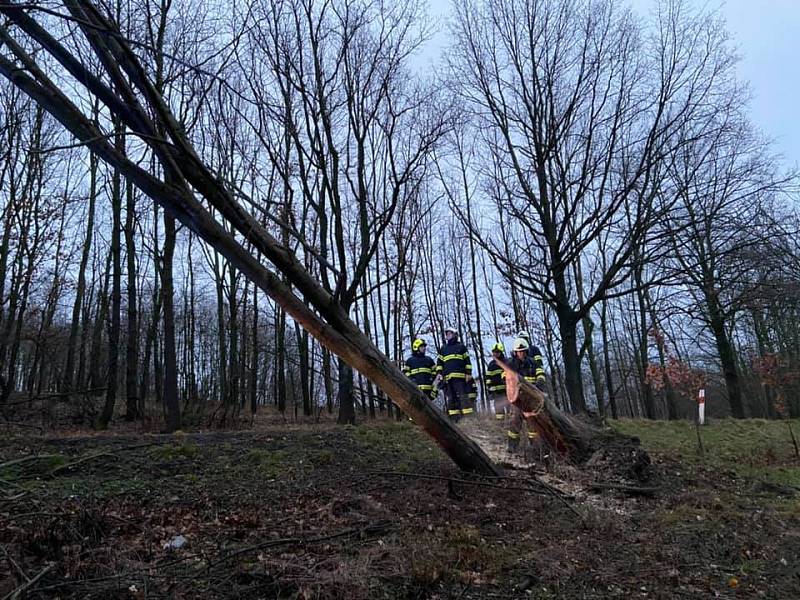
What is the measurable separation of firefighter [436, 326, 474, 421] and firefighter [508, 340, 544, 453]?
139cm

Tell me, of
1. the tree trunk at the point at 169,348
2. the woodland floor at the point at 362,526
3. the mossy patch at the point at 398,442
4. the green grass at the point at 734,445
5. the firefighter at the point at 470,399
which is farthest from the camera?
the tree trunk at the point at 169,348

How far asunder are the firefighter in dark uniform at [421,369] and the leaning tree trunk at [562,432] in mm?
2995

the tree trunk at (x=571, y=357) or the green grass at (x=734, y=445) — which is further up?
the tree trunk at (x=571, y=357)

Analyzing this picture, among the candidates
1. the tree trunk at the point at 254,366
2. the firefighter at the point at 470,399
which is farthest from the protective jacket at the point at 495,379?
the tree trunk at the point at 254,366

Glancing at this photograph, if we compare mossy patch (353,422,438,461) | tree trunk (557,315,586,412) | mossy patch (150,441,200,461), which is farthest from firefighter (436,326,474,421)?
mossy patch (150,441,200,461)

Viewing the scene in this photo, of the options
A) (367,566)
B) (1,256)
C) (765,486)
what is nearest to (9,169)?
(1,256)

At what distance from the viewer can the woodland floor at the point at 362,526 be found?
3434mm

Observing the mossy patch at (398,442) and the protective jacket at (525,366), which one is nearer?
the mossy patch at (398,442)

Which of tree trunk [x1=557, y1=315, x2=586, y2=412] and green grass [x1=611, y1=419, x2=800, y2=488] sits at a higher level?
tree trunk [x1=557, y1=315, x2=586, y2=412]

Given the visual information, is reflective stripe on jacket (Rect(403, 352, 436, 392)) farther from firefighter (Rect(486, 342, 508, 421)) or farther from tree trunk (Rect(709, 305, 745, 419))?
tree trunk (Rect(709, 305, 745, 419))

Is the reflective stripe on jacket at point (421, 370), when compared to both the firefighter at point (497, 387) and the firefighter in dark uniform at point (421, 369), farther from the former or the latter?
the firefighter at point (497, 387)

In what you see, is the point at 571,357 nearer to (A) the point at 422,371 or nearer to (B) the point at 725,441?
(B) the point at 725,441

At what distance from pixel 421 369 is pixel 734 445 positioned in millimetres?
6557

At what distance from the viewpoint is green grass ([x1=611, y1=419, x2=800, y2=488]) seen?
25.3 ft
